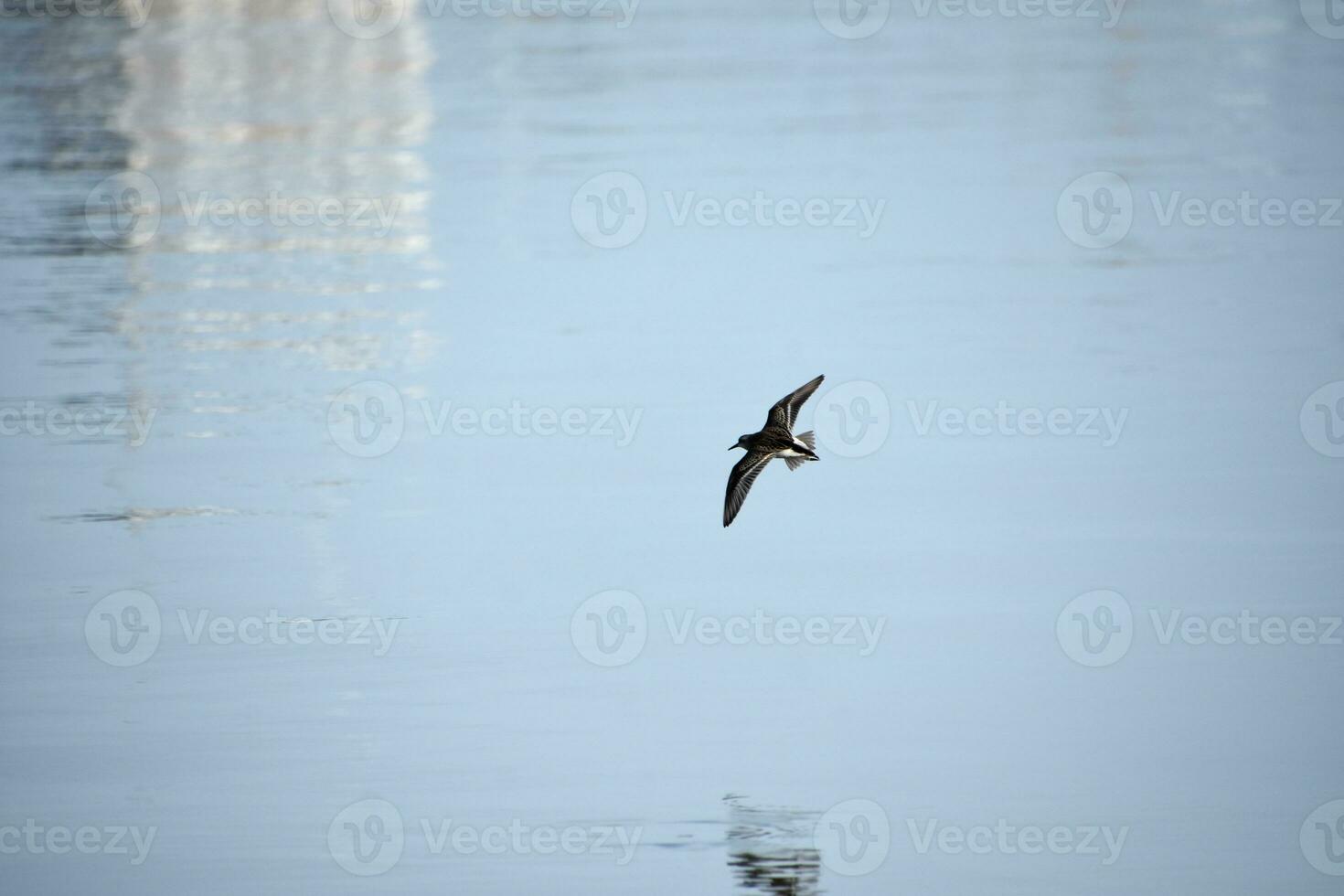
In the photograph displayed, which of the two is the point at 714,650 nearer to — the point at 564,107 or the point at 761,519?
the point at 761,519

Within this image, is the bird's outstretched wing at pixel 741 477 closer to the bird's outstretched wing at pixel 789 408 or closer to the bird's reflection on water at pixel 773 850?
the bird's outstretched wing at pixel 789 408

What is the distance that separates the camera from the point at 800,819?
31.7 ft

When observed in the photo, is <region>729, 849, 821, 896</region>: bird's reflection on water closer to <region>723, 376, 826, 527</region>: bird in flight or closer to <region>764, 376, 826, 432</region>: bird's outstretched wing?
<region>723, 376, 826, 527</region>: bird in flight

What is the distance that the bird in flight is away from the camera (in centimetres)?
1205

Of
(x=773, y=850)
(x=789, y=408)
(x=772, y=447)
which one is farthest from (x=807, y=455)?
(x=773, y=850)

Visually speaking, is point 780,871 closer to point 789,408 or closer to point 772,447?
point 772,447

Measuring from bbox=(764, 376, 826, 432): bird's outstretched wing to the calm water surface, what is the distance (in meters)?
1.00

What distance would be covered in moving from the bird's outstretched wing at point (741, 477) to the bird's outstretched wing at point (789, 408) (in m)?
0.21

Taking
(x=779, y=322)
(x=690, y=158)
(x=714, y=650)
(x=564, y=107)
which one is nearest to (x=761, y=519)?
(x=714, y=650)

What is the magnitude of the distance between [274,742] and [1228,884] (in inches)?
193

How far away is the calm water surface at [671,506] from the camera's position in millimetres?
9898

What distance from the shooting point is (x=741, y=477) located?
12.2m

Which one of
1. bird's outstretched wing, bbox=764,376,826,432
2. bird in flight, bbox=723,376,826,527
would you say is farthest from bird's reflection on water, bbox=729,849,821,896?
bird's outstretched wing, bbox=764,376,826,432

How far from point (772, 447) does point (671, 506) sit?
5.74 feet
